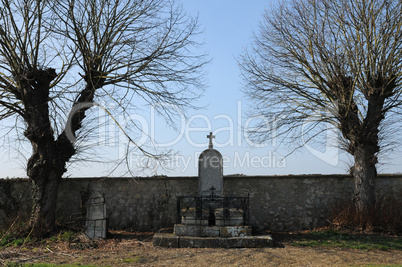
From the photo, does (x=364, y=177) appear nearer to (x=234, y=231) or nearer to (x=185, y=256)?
(x=234, y=231)

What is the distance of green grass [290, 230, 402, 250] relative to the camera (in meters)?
10.0

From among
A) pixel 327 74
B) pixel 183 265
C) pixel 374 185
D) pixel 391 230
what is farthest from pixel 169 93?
Result: pixel 391 230

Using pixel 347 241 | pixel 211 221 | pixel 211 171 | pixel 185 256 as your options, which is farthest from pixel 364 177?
pixel 185 256

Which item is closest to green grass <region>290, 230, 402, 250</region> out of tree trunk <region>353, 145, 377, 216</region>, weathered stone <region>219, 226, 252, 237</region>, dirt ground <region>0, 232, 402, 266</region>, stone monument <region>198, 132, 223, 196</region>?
dirt ground <region>0, 232, 402, 266</region>

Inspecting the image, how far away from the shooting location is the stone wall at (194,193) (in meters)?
13.3

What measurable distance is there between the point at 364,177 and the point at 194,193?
5.69 meters

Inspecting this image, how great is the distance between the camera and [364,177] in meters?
12.6

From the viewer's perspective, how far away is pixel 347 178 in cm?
1338

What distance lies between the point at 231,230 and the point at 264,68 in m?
6.52

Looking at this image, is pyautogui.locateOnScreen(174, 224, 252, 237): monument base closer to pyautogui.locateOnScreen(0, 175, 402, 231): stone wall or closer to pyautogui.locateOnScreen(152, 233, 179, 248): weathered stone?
pyautogui.locateOnScreen(152, 233, 179, 248): weathered stone

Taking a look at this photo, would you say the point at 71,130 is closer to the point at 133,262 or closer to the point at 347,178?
the point at 133,262

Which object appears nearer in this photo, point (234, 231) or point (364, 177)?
point (234, 231)

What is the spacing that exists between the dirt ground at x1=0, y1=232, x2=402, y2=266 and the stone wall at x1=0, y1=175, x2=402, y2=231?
9.54 ft

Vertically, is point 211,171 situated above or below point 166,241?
above
